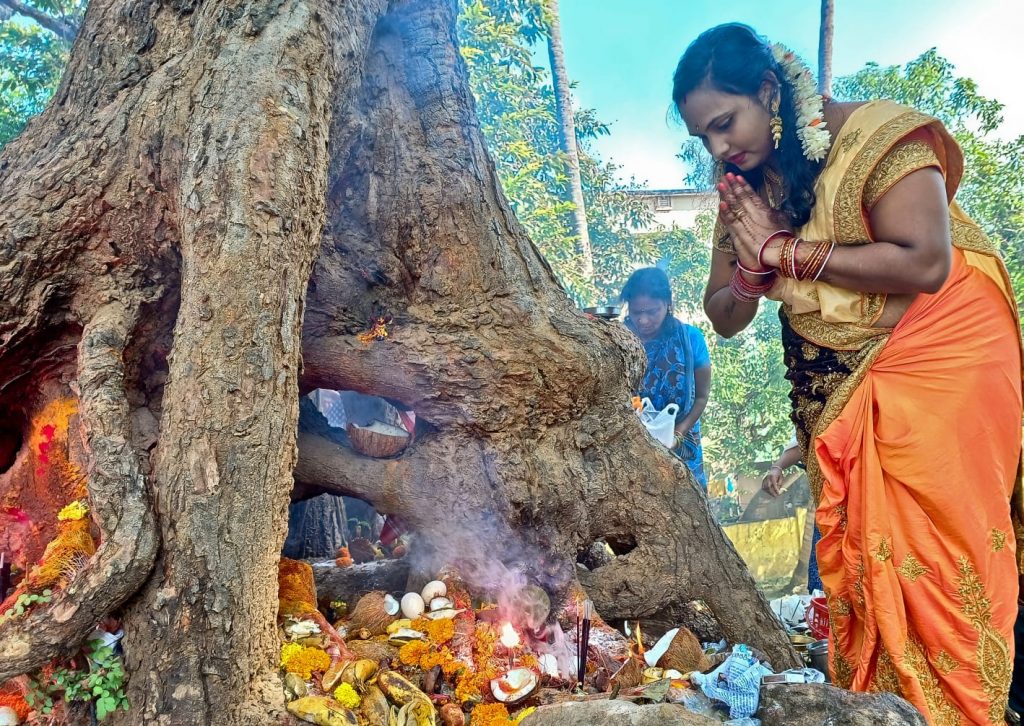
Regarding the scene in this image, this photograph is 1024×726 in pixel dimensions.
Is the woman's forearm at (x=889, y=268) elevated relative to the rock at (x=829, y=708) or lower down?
elevated

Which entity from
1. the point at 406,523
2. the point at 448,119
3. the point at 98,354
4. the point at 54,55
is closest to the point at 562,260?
the point at 54,55

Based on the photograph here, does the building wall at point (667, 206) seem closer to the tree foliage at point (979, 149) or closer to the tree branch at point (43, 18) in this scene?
the tree foliage at point (979, 149)

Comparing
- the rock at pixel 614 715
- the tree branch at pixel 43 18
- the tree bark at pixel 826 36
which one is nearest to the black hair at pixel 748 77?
the rock at pixel 614 715

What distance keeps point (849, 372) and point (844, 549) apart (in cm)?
58

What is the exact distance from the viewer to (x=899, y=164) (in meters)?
2.03

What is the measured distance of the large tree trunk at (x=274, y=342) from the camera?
6.11 ft

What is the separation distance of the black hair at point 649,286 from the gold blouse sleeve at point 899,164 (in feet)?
8.58

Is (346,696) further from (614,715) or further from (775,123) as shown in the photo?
(775,123)

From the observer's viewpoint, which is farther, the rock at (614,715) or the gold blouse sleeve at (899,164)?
the gold blouse sleeve at (899,164)

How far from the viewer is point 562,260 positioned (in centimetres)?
1139

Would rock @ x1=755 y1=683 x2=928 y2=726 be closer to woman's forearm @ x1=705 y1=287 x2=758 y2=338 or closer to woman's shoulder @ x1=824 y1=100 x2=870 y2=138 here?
woman's forearm @ x1=705 y1=287 x2=758 y2=338

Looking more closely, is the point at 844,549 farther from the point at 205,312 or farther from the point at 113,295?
the point at 113,295

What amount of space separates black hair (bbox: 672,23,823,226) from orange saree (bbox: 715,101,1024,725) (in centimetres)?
6

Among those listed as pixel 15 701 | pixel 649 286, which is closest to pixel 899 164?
pixel 649 286
